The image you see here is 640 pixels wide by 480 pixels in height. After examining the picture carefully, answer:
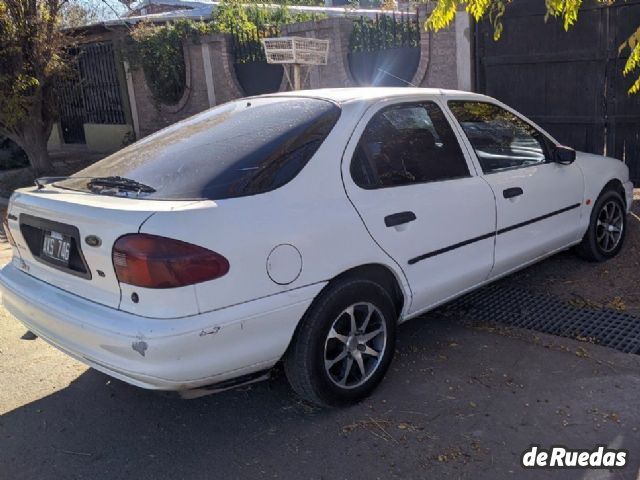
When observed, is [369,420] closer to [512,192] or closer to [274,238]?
[274,238]

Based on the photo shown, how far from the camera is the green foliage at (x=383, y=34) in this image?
8.96 m

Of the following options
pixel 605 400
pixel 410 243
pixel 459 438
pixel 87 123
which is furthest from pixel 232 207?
pixel 87 123

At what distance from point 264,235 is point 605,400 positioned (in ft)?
6.58

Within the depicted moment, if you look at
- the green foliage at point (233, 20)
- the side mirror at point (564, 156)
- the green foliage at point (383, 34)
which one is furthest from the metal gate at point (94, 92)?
the side mirror at point (564, 156)

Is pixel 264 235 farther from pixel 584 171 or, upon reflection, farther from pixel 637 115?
pixel 637 115

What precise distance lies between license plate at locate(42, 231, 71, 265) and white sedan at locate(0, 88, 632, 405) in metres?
0.01

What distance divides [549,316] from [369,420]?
1837 mm

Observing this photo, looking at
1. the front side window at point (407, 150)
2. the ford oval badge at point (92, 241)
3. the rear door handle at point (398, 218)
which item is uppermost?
the front side window at point (407, 150)

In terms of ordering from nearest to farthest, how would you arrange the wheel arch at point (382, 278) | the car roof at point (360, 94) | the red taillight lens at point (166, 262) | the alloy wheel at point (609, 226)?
the red taillight lens at point (166, 262), the wheel arch at point (382, 278), the car roof at point (360, 94), the alloy wheel at point (609, 226)

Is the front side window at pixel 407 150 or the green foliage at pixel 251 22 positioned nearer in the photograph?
the front side window at pixel 407 150

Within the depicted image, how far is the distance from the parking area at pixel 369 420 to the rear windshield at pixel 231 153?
124 centimetres

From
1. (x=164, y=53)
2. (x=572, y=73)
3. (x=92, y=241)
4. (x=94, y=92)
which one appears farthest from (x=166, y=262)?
(x=94, y=92)

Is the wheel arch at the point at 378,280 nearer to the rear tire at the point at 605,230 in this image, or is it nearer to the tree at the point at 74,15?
the rear tire at the point at 605,230

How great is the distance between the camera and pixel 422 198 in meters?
3.61
